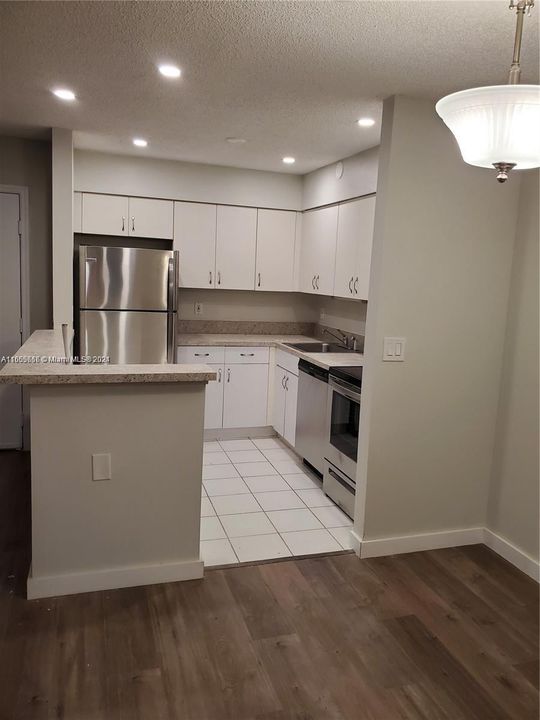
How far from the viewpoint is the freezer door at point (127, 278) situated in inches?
173

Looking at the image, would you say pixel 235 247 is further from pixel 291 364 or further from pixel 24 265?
pixel 24 265

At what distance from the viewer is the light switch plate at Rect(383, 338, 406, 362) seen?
296 centimetres

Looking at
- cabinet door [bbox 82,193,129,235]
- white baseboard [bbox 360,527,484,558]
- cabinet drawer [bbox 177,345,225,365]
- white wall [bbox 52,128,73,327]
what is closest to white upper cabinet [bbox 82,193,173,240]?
cabinet door [bbox 82,193,129,235]

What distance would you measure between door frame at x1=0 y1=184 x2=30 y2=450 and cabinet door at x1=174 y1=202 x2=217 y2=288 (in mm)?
1223

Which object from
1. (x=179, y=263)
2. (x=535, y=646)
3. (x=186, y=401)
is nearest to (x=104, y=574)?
(x=186, y=401)

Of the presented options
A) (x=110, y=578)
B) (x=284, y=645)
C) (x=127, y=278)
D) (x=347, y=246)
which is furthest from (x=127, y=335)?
(x=284, y=645)

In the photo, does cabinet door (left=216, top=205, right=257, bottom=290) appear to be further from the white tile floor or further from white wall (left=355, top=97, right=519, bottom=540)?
white wall (left=355, top=97, right=519, bottom=540)

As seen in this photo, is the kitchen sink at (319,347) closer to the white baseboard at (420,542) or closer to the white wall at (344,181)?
the white wall at (344,181)

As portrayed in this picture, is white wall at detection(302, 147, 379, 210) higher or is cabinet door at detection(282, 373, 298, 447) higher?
white wall at detection(302, 147, 379, 210)

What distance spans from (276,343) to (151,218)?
155 cm

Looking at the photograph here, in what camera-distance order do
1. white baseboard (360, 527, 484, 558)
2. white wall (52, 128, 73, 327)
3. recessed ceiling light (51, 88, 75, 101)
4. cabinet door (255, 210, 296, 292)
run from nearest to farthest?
1. recessed ceiling light (51, 88, 75, 101)
2. white baseboard (360, 527, 484, 558)
3. white wall (52, 128, 73, 327)
4. cabinet door (255, 210, 296, 292)

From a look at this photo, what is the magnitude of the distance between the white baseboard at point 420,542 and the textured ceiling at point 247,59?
235 cm

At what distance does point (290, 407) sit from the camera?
4.81 metres

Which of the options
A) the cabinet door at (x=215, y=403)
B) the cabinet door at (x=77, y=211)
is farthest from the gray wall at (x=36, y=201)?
the cabinet door at (x=215, y=403)
